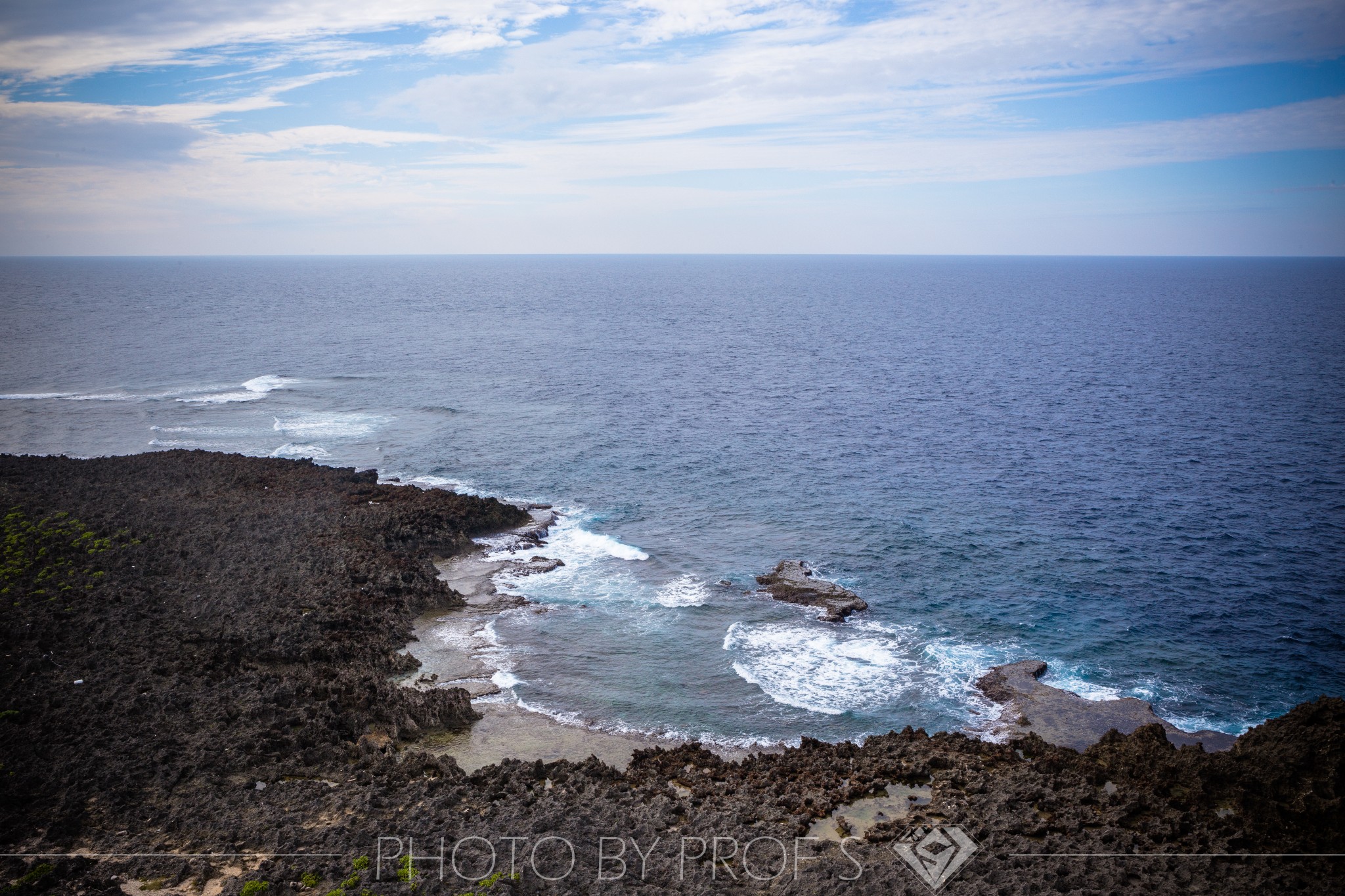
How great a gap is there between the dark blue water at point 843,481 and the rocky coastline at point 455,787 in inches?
199

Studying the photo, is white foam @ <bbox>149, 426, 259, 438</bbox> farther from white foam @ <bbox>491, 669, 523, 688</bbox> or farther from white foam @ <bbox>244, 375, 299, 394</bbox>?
→ white foam @ <bbox>491, 669, 523, 688</bbox>

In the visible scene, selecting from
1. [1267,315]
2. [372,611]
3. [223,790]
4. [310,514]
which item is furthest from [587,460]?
[1267,315]

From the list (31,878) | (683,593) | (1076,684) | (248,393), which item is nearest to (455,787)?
(31,878)

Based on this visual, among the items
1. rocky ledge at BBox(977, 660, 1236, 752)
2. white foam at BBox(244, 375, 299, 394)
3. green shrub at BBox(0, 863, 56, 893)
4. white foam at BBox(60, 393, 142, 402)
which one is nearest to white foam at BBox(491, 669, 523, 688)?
green shrub at BBox(0, 863, 56, 893)

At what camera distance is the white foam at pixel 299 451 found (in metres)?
66.3

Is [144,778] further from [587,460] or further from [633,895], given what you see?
[587,460]

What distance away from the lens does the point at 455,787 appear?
26.4 metres

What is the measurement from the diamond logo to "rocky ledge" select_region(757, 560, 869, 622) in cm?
1684

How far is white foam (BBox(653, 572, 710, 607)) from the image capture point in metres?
44.2

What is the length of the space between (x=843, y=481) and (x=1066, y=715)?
97.4 feet

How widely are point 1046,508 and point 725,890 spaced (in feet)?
141

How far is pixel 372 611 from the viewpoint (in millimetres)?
40250

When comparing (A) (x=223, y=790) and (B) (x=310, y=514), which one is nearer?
(A) (x=223, y=790)

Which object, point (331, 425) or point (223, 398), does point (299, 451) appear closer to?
point (331, 425)
